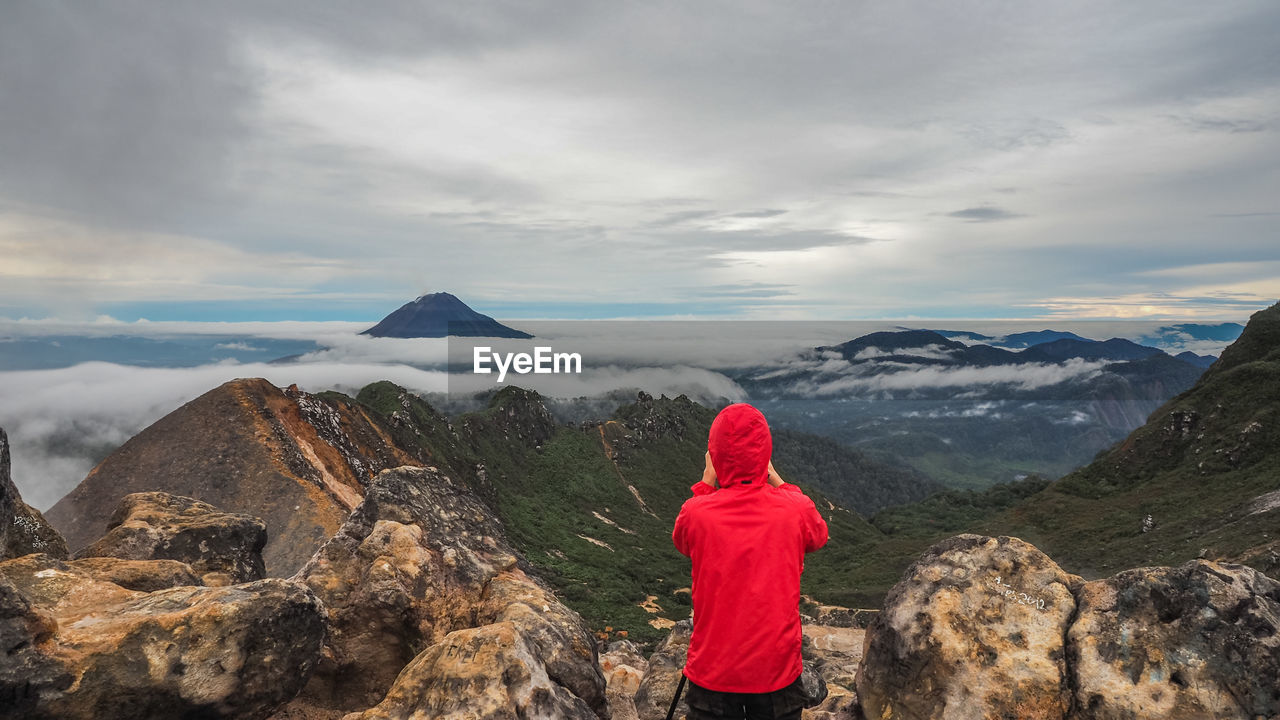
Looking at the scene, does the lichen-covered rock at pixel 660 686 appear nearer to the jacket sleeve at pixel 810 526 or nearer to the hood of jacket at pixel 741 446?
the jacket sleeve at pixel 810 526

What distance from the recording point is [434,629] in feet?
40.4

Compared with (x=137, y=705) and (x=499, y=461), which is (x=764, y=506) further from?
(x=499, y=461)

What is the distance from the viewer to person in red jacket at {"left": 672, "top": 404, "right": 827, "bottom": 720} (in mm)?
7312

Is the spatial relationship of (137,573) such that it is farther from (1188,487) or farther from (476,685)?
(1188,487)

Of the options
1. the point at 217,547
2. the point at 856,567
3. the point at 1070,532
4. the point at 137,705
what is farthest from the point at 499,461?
the point at 137,705

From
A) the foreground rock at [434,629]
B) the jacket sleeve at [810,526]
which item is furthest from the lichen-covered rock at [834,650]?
the jacket sleeve at [810,526]

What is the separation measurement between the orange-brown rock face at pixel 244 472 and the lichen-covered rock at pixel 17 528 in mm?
21437

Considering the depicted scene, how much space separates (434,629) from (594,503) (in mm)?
134028

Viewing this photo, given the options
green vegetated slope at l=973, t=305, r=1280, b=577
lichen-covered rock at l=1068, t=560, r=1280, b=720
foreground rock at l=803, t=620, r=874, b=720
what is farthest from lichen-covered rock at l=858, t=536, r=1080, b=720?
green vegetated slope at l=973, t=305, r=1280, b=577

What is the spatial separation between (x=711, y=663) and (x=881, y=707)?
511 centimetres

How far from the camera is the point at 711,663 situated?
7.59 m

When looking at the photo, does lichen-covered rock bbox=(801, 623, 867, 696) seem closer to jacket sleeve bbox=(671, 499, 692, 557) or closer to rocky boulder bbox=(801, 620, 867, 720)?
rocky boulder bbox=(801, 620, 867, 720)

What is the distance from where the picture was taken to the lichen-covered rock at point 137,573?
11.4 m

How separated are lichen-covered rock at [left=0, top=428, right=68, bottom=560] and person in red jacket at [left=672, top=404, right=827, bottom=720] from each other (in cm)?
1306
